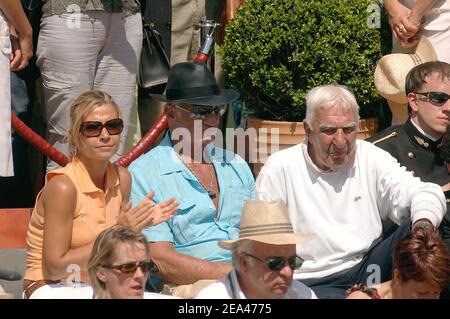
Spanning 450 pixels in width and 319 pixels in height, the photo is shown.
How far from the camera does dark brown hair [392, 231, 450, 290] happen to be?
611 cm

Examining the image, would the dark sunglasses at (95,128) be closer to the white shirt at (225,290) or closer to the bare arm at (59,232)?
the bare arm at (59,232)

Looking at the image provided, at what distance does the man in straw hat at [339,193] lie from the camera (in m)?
6.80

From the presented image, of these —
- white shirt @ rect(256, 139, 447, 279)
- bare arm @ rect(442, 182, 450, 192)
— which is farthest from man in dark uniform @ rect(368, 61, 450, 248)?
white shirt @ rect(256, 139, 447, 279)

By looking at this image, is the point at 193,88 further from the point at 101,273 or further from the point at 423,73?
the point at 101,273

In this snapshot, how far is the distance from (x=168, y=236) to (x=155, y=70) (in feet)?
6.36

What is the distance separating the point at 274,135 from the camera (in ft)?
27.4

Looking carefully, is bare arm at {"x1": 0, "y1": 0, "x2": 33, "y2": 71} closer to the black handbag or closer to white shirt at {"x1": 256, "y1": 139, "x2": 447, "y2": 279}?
the black handbag

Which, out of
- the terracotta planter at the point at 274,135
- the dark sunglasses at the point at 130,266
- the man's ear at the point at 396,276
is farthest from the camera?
the terracotta planter at the point at 274,135

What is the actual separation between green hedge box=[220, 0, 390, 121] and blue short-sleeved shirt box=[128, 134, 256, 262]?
50.8 inches

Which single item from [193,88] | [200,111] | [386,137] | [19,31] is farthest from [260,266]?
[19,31]

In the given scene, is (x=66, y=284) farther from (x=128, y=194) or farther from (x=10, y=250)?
(x=10, y=250)

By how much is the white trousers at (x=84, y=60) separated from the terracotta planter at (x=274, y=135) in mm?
808

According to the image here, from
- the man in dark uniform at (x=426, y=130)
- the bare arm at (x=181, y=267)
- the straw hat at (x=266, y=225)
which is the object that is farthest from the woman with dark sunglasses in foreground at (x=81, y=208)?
the man in dark uniform at (x=426, y=130)

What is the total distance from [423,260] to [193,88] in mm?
1679
